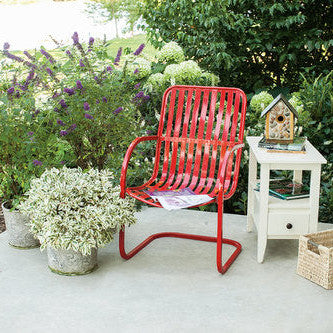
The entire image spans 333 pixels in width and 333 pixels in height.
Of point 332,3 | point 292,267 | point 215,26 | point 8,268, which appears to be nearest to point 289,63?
point 332,3

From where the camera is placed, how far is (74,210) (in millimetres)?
2438

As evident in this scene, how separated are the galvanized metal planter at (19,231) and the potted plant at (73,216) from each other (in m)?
0.19

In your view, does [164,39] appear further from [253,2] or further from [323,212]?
[323,212]

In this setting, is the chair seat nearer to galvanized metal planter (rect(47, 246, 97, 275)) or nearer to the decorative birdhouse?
galvanized metal planter (rect(47, 246, 97, 275))

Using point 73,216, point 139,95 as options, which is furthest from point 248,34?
point 73,216

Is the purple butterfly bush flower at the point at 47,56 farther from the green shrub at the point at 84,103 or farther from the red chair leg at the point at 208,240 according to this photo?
the red chair leg at the point at 208,240

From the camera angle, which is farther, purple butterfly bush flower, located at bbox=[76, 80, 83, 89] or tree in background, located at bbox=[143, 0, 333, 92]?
tree in background, located at bbox=[143, 0, 333, 92]

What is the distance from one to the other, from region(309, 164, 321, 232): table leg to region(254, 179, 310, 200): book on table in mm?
121

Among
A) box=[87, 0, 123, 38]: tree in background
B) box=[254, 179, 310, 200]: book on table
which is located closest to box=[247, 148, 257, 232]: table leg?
box=[254, 179, 310, 200]: book on table

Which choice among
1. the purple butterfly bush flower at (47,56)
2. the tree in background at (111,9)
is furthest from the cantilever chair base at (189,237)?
the tree in background at (111,9)

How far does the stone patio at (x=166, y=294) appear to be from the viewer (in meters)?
2.03

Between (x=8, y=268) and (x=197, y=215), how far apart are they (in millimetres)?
1318

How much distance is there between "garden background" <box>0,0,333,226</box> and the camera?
2717 millimetres

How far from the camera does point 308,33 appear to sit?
174 inches
